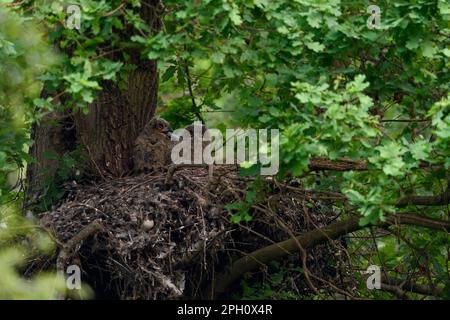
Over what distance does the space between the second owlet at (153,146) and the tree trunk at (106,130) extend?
0.50ft

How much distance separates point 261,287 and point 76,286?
7.12 ft

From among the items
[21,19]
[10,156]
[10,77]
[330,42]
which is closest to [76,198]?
[10,156]

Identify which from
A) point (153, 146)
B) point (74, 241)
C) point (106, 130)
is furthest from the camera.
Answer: point (106, 130)

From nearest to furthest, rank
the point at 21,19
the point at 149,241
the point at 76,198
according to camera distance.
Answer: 1. the point at 21,19
2. the point at 149,241
3. the point at 76,198

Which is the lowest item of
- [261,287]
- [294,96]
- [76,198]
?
[261,287]

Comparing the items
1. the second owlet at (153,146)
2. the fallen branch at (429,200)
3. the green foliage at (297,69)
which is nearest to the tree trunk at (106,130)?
the second owlet at (153,146)

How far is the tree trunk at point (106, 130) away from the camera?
987cm

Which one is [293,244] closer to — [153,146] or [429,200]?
[429,200]

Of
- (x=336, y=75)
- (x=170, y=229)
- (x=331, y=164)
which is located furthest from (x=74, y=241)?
(x=336, y=75)

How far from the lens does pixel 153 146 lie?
9.78 meters

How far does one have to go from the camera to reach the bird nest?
8.43 meters

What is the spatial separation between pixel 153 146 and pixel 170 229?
1.31 meters

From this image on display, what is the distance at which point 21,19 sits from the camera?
772 cm

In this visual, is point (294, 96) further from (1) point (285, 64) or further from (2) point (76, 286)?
(2) point (76, 286)
